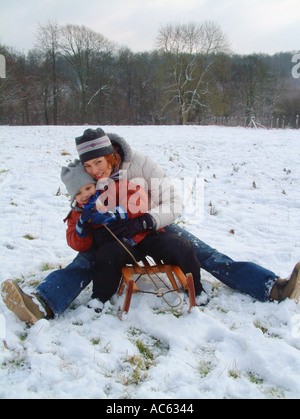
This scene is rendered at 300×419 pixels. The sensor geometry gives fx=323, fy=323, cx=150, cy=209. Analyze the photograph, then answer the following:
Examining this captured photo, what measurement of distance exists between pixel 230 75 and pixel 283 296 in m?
36.4

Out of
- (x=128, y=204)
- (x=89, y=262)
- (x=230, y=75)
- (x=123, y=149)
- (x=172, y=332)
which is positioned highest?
(x=230, y=75)

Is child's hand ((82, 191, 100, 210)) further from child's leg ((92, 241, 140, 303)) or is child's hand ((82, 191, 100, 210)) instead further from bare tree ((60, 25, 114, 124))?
bare tree ((60, 25, 114, 124))

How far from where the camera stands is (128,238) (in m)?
2.55

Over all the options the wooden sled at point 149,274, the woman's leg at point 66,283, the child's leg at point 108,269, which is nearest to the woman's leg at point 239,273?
the wooden sled at point 149,274

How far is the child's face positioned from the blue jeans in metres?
0.44

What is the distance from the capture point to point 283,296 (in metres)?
2.43

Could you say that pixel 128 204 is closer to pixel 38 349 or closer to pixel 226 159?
pixel 38 349

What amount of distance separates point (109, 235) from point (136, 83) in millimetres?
35820

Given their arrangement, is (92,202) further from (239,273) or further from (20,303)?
(239,273)

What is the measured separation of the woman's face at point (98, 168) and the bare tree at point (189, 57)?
93.0 ft

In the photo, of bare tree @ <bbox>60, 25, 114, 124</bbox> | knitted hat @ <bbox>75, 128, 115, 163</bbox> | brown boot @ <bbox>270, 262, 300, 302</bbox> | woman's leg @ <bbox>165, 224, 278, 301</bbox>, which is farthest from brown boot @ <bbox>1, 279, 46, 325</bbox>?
bare tree @ <bbox>60, 25, 114, 124</bbox>

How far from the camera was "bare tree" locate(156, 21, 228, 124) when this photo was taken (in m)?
29.0

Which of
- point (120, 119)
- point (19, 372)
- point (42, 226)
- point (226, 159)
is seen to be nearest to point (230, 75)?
point (120, 119)

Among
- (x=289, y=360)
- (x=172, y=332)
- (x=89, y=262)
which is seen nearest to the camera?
(x=289, y=360)
